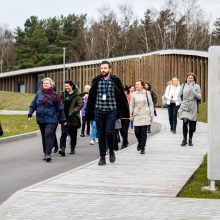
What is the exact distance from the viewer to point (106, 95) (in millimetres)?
10688

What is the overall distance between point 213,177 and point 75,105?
20.0ft

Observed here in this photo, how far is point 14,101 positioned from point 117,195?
1597 inches

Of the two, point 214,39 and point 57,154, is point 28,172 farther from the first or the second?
point 214,39

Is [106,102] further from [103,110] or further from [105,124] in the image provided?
[105,124]

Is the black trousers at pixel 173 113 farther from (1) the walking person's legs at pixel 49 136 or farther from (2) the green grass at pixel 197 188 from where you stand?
(2) the green grass at pixel 197 188

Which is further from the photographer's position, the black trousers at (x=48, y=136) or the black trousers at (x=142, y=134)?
the black trousers at (x=142, y=134)

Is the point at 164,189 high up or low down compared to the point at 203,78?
down

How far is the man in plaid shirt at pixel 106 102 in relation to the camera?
10.7 meters

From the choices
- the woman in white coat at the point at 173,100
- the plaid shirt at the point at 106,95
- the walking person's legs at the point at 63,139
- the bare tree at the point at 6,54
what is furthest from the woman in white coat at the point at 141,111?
the bare tree at the point at 6,54

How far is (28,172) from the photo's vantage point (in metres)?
10.6

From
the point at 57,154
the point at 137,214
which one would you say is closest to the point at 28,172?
the point at 57,154

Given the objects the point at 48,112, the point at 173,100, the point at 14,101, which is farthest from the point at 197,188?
the point at 14,101

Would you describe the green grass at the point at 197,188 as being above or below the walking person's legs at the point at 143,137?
below

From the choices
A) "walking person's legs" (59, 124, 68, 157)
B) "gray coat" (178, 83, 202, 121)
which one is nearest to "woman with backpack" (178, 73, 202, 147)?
"gray coat" (178, 83, 202, 121)
